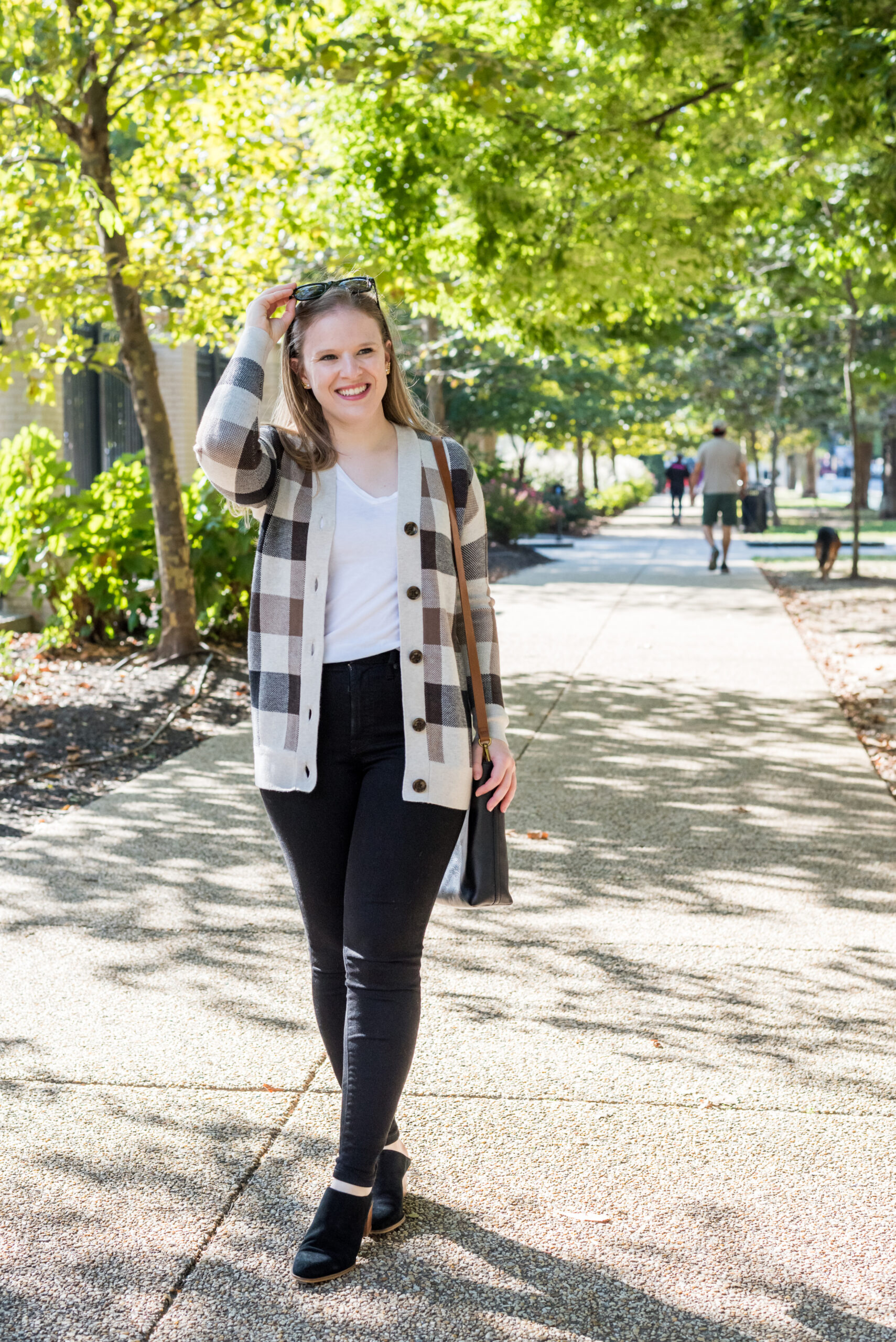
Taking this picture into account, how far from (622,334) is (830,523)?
67.0 ft

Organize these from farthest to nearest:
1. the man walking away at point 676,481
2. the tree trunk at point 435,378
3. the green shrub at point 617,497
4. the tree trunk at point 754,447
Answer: the tree trunk at point 754,447
the green shrub at point 617,497
the man walking away at point 676,481
the tree trunk at point 435,378

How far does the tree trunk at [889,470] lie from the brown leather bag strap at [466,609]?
118 ft

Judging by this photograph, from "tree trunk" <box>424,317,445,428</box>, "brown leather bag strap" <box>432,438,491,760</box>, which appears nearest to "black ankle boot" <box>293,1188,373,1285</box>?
"brown leather bag strap" <box>432,438,491,760</box>

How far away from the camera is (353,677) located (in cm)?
268

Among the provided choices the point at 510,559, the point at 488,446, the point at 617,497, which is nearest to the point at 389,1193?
the point at 510,559

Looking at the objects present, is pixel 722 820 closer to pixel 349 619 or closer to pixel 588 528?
pixel 349 619

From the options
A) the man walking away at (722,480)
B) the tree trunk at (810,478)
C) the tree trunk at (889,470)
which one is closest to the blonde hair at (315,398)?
the man walking away at (722,480)

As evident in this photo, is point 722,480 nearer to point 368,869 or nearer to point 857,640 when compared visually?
point 857,640

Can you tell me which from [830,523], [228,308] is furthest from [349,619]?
[830,523]

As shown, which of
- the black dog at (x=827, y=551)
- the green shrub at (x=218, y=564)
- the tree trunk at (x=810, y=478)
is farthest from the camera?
the tree trunk at (x=810, y=478)

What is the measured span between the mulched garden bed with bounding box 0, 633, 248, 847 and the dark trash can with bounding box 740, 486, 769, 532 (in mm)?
21743

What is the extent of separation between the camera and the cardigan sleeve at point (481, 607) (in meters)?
2.86

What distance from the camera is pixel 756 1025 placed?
391 centimetres

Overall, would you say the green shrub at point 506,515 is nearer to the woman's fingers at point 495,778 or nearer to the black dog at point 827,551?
the black dog at point 827,551
